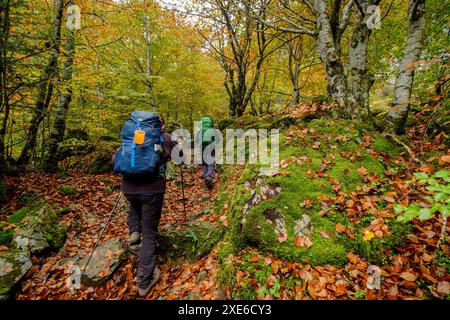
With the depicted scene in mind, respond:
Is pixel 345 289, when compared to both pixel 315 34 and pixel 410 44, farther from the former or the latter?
pixel 315 34

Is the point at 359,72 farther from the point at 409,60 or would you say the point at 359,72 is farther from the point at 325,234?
the point at 325,234

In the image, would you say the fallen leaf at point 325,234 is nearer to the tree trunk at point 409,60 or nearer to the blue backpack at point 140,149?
the blue backpack at point 140,149

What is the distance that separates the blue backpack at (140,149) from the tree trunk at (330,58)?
16.1 feet

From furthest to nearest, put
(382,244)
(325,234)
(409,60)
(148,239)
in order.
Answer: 1. (409,60)
2. (148,239)
3. (325,234)
4. (382,244)

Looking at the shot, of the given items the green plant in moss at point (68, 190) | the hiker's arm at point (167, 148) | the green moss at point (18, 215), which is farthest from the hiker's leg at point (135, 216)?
the green plant in moss at point (68, 190)

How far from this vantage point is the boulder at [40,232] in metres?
3.84

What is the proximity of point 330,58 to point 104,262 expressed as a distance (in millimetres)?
7060

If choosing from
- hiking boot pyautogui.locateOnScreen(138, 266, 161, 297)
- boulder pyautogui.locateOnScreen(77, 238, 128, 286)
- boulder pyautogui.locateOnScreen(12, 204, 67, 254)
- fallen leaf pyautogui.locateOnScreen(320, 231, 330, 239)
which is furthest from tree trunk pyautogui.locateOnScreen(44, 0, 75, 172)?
fallen leaf pyautogui.locateOnScreen(320, 231, 330, 239)

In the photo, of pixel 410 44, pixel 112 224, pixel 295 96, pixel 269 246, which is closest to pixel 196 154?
pixel 112 224

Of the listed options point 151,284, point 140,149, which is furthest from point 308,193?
point 151,284

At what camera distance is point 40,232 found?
13.5ft
